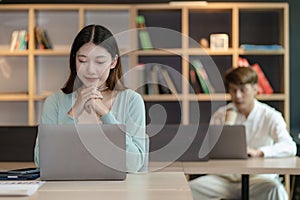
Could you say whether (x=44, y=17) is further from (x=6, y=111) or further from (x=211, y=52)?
(x=211, y=52)

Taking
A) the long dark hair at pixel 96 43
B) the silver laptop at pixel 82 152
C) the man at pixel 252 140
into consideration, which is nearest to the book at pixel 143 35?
the man at pixel 252 140

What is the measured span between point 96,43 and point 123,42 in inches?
123

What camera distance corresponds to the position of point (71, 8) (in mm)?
5383

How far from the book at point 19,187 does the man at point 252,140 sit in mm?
1645

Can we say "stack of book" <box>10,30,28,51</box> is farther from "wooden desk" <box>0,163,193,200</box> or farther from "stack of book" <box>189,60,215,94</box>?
"wooden desk" <box>0,163,193,200</box>

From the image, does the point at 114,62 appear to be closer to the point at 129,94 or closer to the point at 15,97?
the point at 129,94

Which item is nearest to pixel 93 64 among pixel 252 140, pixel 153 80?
pixel 252 140

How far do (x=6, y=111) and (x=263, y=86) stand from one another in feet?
7.47

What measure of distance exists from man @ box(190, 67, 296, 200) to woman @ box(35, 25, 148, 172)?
1191mm

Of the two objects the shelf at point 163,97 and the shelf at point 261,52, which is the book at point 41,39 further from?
the shelf at point 261,52

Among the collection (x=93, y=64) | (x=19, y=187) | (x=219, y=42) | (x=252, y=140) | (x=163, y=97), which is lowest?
(x=252, y=140)

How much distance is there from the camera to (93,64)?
2.38m

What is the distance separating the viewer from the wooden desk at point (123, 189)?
1960mm

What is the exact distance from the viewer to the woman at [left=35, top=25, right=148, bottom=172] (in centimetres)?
238
